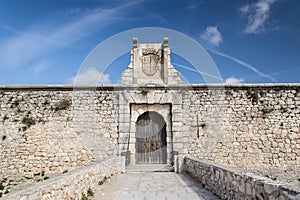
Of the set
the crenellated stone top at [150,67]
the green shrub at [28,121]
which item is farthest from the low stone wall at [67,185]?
the crenellated stone top at [150,67]

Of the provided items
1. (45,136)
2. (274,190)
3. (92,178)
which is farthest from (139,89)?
(274,190)

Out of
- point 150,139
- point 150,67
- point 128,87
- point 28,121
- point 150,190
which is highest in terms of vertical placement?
point 150,67

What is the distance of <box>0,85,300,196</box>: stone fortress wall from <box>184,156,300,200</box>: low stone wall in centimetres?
300

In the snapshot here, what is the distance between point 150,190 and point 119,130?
161 inches

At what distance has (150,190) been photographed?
18.3ft

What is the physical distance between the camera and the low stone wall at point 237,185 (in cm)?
238

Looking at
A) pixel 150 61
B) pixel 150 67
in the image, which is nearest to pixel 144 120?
pixel 150 67

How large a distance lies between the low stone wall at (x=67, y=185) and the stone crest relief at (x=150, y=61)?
15.1 feet

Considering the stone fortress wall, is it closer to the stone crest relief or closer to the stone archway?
the stone archway

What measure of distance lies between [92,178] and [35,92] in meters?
5.71

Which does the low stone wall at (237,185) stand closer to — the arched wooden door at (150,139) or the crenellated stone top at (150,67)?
the arched wooden door at (150,139)

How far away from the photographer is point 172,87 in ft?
32.0

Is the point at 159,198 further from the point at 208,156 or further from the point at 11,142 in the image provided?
the point at 11,142

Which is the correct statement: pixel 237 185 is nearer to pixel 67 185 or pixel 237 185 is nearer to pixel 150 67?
pixel 67 185
